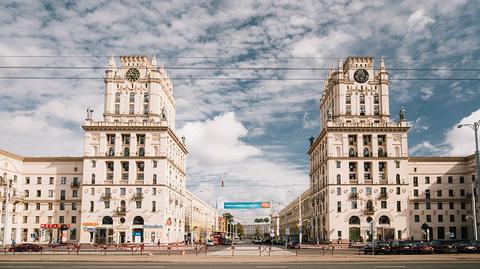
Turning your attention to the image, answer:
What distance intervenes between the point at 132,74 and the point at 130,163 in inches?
807

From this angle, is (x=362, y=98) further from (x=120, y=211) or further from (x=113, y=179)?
(x=120, y=211)

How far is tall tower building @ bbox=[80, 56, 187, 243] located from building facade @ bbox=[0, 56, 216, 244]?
0.20m

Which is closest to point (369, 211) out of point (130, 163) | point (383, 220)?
point (383, 220)

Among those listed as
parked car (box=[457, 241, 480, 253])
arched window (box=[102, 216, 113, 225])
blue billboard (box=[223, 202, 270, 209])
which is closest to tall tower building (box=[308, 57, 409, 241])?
blue billboard (box=[223, 202, 270, 209])

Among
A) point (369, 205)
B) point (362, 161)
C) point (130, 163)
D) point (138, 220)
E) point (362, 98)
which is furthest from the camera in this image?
point (362, 98)

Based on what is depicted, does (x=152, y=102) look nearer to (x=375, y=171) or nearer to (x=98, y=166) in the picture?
(x=98, y=166)

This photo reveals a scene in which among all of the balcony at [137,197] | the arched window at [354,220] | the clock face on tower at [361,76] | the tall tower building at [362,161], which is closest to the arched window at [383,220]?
the tall tower building at [362,161]

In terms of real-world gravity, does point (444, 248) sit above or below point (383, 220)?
below

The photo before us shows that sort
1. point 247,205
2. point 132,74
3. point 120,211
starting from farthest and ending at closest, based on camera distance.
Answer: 1. point 132,74
2. point 120,211
3. point 247,205

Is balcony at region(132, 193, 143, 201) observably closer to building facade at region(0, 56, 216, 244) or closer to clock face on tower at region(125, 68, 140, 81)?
building facade at region(0, 56, 216, 244)

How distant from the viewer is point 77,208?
10188cm

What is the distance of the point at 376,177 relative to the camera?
321 feet

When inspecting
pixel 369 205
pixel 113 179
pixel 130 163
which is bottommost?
pixel 369 205

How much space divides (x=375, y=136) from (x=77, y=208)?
2605 inches
